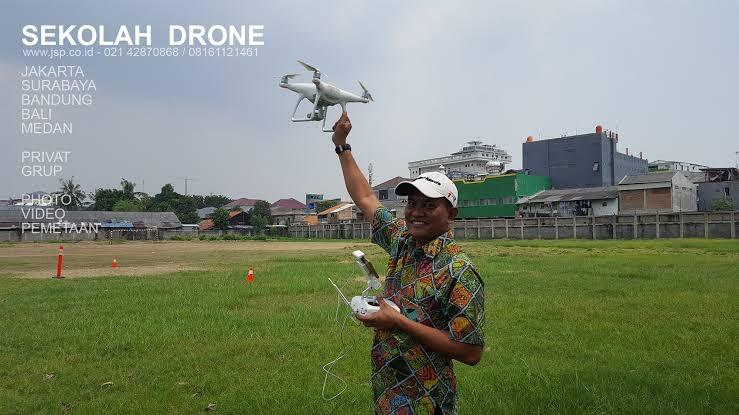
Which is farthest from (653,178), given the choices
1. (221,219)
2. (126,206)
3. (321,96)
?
(126,206)

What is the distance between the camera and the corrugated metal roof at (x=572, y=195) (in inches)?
2199

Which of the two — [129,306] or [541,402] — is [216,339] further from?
[541,402]

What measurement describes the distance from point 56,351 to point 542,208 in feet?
194

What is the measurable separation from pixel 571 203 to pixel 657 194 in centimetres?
905

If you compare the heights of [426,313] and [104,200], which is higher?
[104,200]

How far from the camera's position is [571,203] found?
193ft

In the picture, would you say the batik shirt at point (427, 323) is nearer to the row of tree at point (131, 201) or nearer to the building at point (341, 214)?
the building at point (341, 214)

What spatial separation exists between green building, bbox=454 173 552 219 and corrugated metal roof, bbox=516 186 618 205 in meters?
1.35

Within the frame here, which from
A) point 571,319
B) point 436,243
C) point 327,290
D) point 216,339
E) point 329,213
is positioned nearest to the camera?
point 436,243

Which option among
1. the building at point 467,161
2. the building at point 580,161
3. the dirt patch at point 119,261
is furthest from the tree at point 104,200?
the building at point 580,161

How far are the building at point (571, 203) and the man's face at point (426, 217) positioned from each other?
5663 centimetres

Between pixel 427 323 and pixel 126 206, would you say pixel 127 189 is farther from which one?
pixel 427 323

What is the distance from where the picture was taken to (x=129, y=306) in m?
11.2

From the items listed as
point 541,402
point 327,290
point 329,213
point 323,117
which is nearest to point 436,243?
point 323,117
